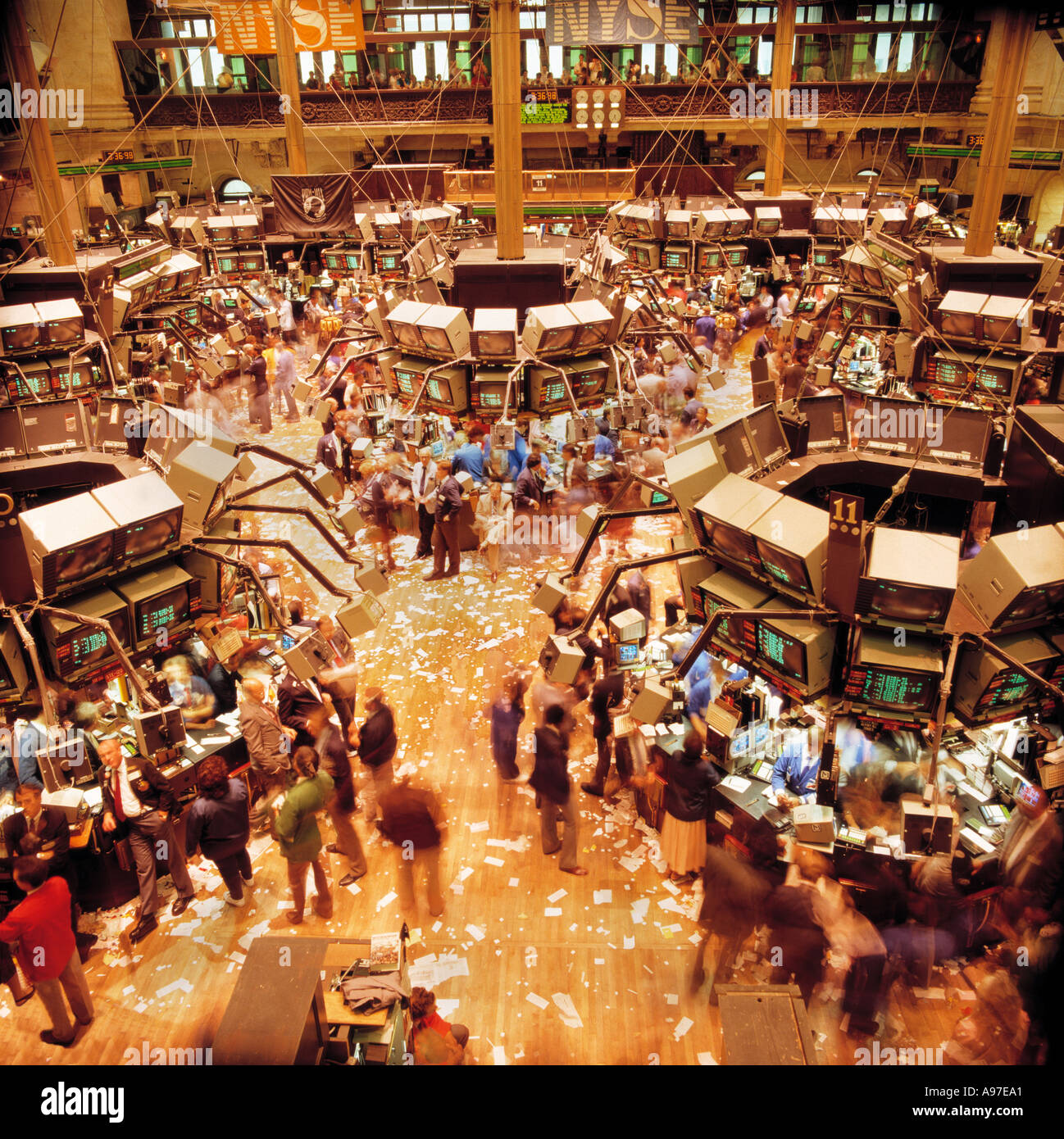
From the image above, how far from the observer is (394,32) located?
31.7 m

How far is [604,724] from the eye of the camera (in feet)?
23.5

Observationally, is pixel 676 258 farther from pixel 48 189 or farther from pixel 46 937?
pixel 46 937

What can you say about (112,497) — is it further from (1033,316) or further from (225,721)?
(1033,316)

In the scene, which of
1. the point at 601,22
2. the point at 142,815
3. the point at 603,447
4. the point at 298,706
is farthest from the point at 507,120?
the point at 601,22

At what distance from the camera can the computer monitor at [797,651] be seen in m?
5.49

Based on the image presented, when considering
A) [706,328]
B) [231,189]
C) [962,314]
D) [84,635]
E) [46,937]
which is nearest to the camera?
[46,937]

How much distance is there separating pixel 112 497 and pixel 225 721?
204cm

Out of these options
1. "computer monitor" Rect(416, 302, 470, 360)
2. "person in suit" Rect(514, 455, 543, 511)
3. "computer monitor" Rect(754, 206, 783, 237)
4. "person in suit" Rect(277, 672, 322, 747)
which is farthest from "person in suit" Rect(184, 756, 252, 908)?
"computer monitor" Rect(754, 206, 783, 237)

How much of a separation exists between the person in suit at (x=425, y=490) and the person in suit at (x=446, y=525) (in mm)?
206

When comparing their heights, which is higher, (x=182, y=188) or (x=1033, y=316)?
(x=182, y=188)

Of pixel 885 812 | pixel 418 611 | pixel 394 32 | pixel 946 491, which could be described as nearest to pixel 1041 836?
pixel 885 812

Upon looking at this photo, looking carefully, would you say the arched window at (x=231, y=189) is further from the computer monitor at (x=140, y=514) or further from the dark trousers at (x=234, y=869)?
the dark trousers at (x=234, y=869)

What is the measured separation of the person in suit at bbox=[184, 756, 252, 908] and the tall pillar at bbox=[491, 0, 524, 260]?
9.18 m

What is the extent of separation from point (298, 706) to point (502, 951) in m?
2.56
